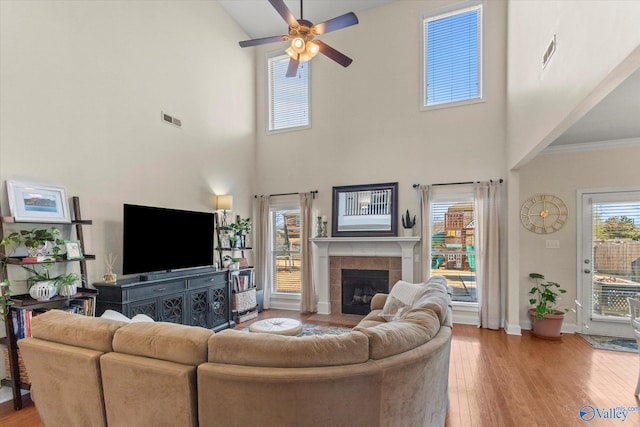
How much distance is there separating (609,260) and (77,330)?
6322mm

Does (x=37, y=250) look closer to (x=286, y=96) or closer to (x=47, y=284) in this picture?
(x=47, y=284)

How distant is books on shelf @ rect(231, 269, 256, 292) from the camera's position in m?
5.41

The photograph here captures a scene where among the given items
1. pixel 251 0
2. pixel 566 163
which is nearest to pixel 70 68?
pixel 251 0

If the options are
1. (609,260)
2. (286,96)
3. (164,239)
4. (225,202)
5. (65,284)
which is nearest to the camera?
(65,284)

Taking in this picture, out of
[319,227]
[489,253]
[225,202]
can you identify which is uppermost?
[225,202]

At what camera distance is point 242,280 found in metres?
5.59

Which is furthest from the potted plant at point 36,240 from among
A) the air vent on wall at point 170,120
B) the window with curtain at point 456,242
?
the window with curtain at point 456,242

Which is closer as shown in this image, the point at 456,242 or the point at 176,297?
the point at 176,297

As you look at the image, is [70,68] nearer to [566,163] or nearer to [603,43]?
[603,43]

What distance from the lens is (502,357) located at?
391 centimetres

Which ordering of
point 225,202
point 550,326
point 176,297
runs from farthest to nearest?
1. point 225,202
2. point 550,326
3. point 176,297

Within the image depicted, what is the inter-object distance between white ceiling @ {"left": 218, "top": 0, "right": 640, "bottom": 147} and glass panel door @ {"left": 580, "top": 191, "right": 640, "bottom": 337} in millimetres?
947

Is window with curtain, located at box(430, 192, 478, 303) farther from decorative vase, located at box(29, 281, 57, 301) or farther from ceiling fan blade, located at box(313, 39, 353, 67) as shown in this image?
decorative vase, located at box(29, 281, 57, 301)

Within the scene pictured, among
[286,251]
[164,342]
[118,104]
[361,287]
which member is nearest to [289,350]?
[164,342]
